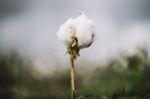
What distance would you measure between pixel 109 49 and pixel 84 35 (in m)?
1.50

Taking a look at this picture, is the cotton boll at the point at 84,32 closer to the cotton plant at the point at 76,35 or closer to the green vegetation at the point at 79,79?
the cotton plant at the point at 76,35

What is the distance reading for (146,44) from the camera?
8.72 feet

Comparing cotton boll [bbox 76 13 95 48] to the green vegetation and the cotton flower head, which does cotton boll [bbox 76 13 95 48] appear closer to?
the cotton flower head

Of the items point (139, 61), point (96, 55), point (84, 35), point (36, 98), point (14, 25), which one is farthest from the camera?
point (14, 25)

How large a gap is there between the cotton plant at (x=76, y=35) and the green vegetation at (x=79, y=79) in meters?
1.01

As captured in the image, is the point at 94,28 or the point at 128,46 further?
the point at 128,46

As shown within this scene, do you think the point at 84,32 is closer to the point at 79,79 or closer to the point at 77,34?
the point at 77,34

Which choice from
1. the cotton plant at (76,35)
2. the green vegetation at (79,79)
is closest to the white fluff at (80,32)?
the cotton plant at (76,35)

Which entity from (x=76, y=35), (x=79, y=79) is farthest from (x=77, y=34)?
(x=79, y=79)

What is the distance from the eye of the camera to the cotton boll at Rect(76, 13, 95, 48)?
1.15 meters

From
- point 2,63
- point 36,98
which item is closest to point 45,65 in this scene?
point 2,63

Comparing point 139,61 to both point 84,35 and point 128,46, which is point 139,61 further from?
point 84,35

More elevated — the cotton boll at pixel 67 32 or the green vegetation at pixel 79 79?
the cotton boll at pixel 67 32

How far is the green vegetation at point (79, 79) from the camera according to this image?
2.28m
